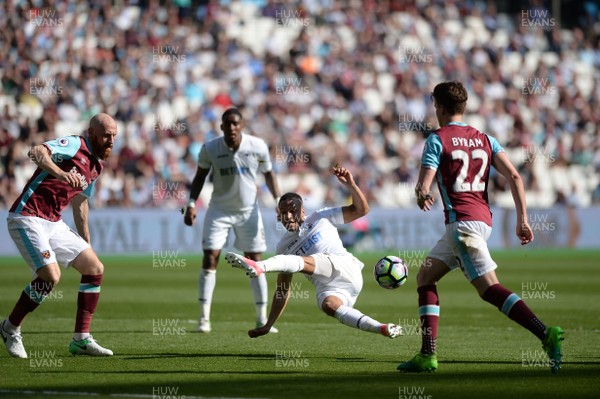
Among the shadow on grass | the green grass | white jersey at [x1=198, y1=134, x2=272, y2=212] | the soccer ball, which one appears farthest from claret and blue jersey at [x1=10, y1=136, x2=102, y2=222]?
white jersey at [x1=198, y1=134, x2=272, y2=212]

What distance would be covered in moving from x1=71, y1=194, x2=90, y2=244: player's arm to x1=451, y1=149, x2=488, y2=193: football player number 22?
3744 millimetres

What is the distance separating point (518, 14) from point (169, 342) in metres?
30.2

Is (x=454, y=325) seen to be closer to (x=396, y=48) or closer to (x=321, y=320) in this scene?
(x=321, y=320)

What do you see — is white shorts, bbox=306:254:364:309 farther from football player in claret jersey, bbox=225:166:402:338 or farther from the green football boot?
the green football boot

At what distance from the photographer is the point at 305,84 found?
32844mm

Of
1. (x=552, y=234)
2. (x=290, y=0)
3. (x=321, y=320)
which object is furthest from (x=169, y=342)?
(x=290, y=0)

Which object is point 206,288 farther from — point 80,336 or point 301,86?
point 301,86

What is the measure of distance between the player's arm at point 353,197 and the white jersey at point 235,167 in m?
3.10

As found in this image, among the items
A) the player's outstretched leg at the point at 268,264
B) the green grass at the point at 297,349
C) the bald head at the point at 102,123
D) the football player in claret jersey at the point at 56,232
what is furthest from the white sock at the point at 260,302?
the bald head at the point at 102,123

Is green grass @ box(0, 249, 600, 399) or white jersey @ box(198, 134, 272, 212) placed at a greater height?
white jersey @ box(198, 134, 272, 212)

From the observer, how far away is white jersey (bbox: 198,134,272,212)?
13273 mm

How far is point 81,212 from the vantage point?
1049cm

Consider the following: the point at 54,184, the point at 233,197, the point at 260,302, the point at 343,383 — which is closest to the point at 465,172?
the point at 343,383

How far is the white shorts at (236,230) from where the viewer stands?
1329 cm
